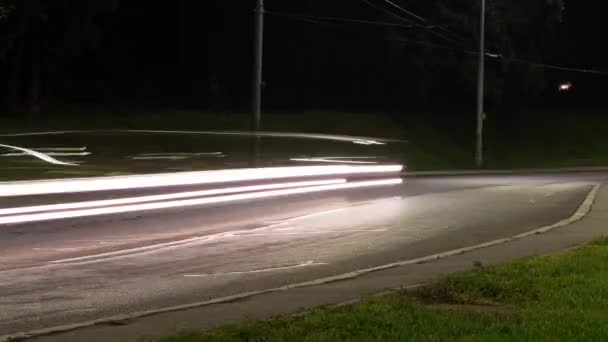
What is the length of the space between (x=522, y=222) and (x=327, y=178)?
1123 centimetres

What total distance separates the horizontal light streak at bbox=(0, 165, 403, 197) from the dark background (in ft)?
79.3

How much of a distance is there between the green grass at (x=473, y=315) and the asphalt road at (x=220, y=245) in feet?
7.14

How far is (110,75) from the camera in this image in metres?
62.9

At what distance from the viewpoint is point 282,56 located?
61.8 meters

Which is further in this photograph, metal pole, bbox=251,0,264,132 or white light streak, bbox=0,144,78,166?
metal pole, bbox=251,0,264,132

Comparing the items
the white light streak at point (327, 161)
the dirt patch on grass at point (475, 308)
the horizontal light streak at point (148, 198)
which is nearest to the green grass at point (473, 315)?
the dirt patch on grass at point (475, 308)

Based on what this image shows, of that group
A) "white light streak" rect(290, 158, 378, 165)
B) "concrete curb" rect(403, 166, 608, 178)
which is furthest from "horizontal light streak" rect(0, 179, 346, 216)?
"concrete curb" rect(403, 166, 608, 178)

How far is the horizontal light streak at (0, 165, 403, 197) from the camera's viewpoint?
19516 mm

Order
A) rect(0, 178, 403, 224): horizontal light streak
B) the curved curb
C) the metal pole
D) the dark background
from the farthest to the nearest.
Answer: the dark background < the metal pole < rect(0, 178, 403, 224): horizontal light streak < the curved curb

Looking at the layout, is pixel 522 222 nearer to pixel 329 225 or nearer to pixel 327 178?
pixel 329 225

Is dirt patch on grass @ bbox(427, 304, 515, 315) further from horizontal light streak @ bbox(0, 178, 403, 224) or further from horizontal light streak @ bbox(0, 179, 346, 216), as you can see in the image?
horizontal light streak @ bbox(0, 179, 346, 216)

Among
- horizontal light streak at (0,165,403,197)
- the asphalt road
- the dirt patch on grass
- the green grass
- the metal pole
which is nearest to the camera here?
the green grass

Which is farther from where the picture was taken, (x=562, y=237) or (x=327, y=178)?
(x=327, y=178)

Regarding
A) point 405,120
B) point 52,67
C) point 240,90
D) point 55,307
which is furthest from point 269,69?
point 55,307
